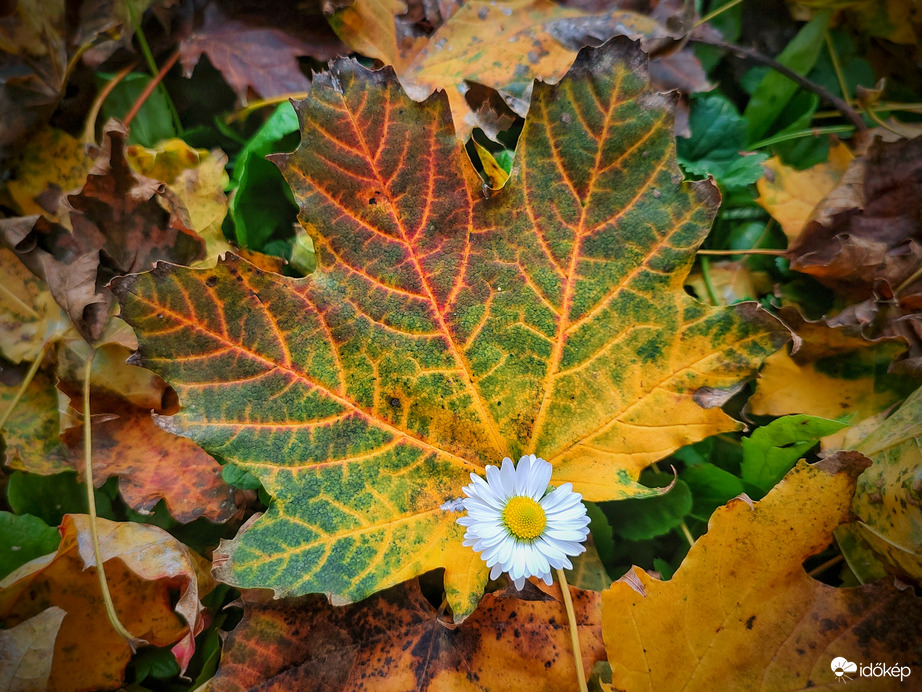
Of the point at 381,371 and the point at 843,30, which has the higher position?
the point at 843,30

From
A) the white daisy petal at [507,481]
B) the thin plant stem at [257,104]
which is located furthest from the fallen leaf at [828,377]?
the thin plant stem at [257,104]

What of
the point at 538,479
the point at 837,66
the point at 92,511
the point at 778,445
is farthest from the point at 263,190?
the point at 837,66

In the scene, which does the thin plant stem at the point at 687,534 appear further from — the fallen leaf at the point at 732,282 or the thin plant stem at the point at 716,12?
the thin plant stem at the point at 716,12

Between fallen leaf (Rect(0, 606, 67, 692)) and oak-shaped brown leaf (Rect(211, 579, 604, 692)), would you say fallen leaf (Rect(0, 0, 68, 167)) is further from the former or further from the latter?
oak-shaped brown leaf (Rect(211, 579, 604, 692))

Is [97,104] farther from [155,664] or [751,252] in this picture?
[751,252]

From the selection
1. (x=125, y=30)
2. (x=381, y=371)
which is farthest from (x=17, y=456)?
(x=125, y=30)

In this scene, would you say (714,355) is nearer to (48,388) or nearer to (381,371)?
(381,371)

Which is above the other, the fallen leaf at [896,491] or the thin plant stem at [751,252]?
the thin plant stem at [751,252]

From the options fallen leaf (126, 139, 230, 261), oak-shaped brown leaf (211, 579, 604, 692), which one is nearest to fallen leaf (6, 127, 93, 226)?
fallen leaf (126, 139, 230, 261)
